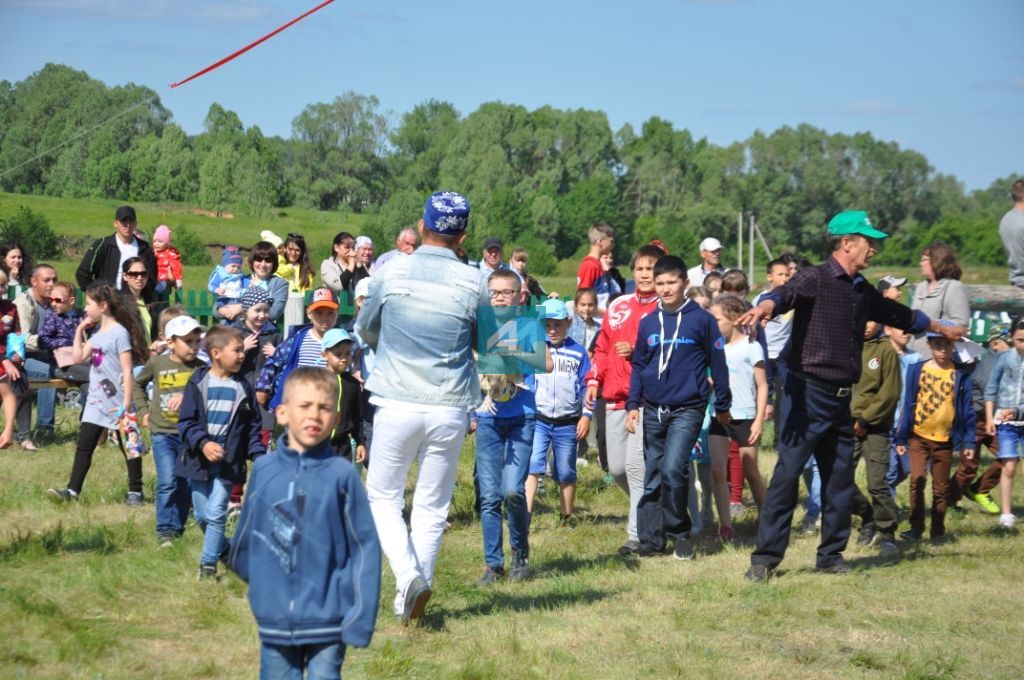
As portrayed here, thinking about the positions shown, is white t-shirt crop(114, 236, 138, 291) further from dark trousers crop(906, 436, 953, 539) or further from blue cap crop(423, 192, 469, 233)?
dark trousers crop(906, 436, 953, 539)

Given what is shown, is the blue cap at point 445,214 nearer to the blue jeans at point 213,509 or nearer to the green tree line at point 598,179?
the blue jeans at point 213,509

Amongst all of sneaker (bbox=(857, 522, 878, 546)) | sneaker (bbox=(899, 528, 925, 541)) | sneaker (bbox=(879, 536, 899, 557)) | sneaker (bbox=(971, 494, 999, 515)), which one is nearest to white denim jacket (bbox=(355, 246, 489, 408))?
sneaker (bbox=(879, 536, 899, 557))

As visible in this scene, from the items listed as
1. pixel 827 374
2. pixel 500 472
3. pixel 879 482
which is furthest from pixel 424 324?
pixel 879 482

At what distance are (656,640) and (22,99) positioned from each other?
554 inches

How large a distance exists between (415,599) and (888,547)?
14.1 feet

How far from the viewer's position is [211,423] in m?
7.45

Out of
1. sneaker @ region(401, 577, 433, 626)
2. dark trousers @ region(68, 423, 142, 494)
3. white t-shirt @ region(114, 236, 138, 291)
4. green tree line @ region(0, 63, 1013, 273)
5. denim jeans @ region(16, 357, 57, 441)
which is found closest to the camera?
sneaker @ region(401, 577, 433, 626)

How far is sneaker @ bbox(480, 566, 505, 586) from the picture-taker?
25.0 feet

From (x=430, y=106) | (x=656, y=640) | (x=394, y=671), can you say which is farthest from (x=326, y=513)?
(x=430, y=106)

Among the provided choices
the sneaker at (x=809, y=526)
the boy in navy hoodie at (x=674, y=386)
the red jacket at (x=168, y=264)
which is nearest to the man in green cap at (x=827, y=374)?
the boy in navy hoodie at (x=674, y=386)

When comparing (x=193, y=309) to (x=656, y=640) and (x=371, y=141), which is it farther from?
(x=371, y=141)

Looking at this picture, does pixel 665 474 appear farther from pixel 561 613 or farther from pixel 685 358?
pixel 561 613

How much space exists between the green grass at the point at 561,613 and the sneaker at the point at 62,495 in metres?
0.10

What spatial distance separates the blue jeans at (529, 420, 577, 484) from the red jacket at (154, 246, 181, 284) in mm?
7729
